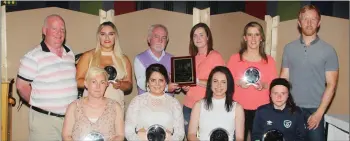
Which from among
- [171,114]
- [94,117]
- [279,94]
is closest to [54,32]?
[94,117]

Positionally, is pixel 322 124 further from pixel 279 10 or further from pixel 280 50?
pixel 279 10

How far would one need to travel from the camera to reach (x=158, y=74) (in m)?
4.34

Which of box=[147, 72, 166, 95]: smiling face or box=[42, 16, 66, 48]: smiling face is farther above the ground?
box=[42, 16, 66, 48]: smiling face

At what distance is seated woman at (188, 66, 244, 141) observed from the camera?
4.37 meters

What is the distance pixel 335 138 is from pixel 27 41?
4312mm

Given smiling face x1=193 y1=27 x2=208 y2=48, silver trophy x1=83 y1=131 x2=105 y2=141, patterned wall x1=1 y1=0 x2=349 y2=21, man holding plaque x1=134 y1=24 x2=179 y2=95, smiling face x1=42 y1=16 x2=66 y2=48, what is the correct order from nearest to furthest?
silver trophy x1=83 y1=131 x2=105 y2=141 < smiling face x1=42 y1=16 x2=66 y2=48 < smiling face x1=193 y1=27 x2=208 y2=48 < man holding plaque x1=134 y1=24 x2=179 y2=95 < patterned wall x1=1 y1=0 x2=349 y2=21

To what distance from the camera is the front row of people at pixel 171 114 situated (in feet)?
13.7

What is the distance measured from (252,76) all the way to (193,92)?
74 centimetres

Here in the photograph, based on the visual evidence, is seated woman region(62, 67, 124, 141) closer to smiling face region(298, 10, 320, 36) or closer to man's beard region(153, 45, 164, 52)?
man's beard region(153, 45, 164, 52)

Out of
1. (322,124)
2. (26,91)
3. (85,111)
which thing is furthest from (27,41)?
(322,124)

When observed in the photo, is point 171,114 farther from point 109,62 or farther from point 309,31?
point 309,31

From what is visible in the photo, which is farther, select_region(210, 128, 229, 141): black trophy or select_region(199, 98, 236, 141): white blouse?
select_region(199, 98, 236, 141): white blouse

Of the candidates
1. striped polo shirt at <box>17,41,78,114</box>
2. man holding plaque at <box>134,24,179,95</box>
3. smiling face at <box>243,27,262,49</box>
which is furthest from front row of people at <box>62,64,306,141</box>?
man holding plaque at <box>134,24,179,95</box>

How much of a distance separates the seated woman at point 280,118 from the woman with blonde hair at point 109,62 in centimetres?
161
